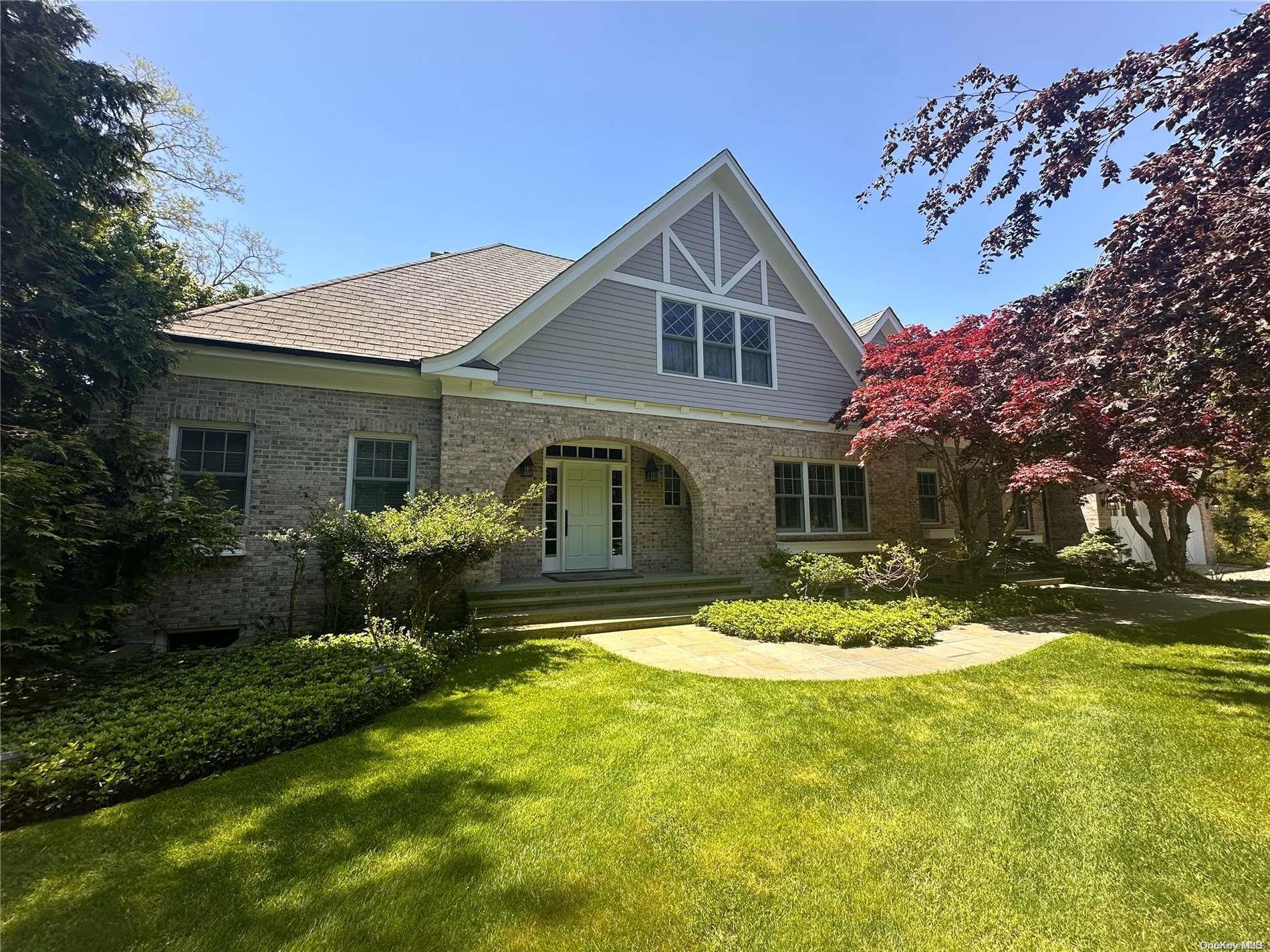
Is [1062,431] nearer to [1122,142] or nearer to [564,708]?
[1122,142]

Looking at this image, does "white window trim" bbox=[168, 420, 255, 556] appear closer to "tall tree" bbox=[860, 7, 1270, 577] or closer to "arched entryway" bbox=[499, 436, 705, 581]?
"arched entryway" bbox=[499, 436, 705, 581]

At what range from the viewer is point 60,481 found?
5.00m

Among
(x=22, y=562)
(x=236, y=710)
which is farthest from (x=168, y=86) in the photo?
(x=236, y=710)

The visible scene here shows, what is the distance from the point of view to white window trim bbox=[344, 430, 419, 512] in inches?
329

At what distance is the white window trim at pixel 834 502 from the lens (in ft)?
39.8

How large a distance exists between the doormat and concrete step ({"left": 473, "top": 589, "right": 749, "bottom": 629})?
1047 mm

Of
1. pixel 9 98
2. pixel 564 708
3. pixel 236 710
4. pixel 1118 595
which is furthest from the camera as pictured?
pixel 1118 595

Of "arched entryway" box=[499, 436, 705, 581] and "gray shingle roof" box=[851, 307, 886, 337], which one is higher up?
"gray shingle roof" box=[851, 307, 886, 337]

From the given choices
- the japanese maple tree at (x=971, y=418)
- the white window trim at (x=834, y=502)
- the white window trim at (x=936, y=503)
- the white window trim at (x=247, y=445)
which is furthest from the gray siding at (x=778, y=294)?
the white window trim at (x=247, y=445)

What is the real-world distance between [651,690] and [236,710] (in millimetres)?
3503

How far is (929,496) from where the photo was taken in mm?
15062


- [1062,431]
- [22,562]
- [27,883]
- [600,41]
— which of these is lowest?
[27,883]

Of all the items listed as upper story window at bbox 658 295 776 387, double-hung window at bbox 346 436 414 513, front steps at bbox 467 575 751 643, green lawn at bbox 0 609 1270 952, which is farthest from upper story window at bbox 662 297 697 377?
green lawn at bbox 0 609 1270 952

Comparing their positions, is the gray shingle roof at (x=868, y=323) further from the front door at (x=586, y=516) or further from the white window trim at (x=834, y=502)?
the front door at (x=586, y=516)
